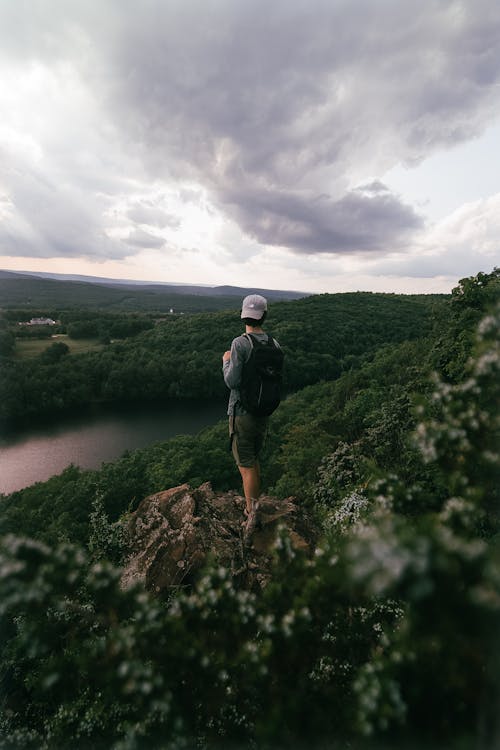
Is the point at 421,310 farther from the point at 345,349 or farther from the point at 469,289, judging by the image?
the point at 469,289

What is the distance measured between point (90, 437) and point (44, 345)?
33.2 m

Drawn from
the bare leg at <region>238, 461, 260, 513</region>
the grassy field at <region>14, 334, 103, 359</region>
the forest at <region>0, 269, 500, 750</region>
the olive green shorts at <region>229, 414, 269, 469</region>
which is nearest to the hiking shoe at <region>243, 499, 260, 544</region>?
the bare leg at <region>238, 461, 260, 513</region>

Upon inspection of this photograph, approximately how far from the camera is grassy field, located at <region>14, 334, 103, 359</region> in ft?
200

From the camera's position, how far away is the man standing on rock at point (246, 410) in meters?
4.90

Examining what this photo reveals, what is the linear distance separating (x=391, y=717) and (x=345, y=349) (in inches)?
2910

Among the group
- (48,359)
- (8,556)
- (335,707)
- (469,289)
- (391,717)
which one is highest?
(469,289)

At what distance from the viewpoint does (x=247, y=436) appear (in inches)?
217

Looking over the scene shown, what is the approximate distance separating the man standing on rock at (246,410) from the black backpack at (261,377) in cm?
2

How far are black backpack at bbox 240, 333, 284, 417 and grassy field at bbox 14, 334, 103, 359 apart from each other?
Result: 64.6 metres

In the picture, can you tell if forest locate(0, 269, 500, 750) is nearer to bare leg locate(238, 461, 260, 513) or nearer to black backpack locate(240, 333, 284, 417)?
black backpack locate(240, 333, 284, 417)

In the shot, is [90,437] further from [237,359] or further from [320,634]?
[320,634]

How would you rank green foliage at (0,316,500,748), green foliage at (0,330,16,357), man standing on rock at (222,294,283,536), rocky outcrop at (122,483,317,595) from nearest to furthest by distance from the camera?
green foliage at (0,316,500,748)
man standing on rock at (222,294,283,536)
rocky outcrop at (122,483,317,595)
green foliage at (0,330,16,357)

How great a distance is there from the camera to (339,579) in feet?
6.67

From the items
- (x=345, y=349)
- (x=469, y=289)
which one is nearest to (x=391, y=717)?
(x=469, y=289)
